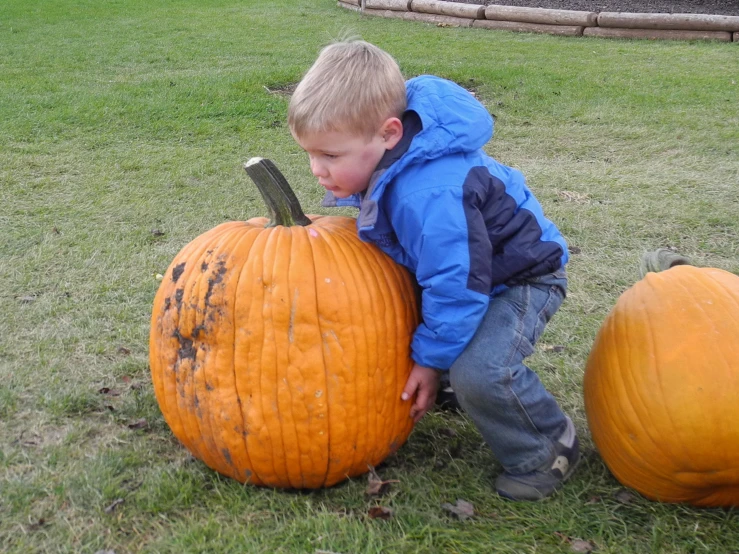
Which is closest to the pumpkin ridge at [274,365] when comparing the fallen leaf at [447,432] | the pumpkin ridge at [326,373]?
the pumpkin ridge at [326,373]

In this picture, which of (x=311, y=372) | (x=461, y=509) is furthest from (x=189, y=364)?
(x=461, y=509)

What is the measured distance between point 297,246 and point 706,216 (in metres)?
3.85

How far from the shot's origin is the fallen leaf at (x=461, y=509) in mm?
2680

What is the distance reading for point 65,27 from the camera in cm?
1557

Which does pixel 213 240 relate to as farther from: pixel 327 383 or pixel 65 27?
pixel 65 27

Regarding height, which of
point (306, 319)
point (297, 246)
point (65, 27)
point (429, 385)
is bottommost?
point (65, 27)

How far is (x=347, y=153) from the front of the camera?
2631mm

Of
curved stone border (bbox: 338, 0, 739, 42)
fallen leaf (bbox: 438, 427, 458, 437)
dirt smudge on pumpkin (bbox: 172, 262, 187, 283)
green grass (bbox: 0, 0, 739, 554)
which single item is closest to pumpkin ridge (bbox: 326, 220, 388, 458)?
green grass (bbox: 0, 0, 739, 554)

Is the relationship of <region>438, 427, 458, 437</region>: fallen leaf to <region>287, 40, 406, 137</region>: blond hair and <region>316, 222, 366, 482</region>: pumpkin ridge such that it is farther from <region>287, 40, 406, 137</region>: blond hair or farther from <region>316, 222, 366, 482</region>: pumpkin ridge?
<region>287, 40, 406, 137</region>: blond hair

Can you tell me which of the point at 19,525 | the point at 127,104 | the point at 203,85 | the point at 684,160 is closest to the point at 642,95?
the point at 684,160

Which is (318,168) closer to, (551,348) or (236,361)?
(236,361)

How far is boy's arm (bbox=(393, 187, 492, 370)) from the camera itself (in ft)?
8.21

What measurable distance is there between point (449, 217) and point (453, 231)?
1.9 inches

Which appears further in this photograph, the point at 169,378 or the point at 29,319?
the point at 29,319
